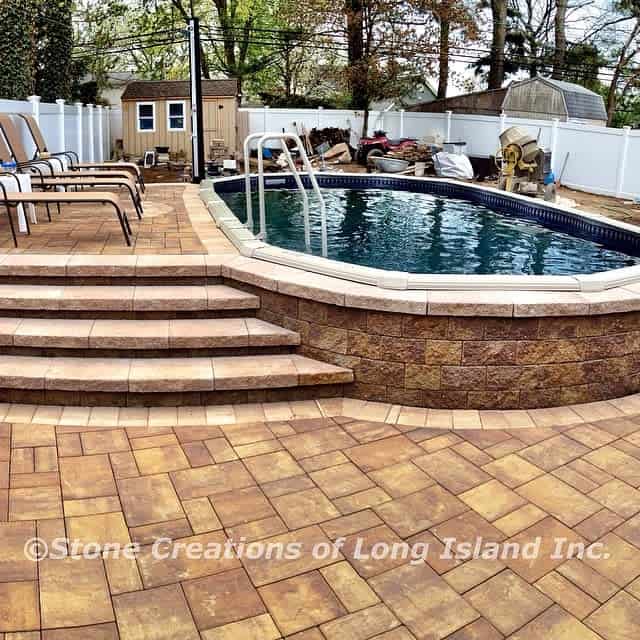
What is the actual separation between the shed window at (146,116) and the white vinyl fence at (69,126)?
2.60ft

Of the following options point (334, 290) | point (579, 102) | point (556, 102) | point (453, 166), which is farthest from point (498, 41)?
point (334, 290)

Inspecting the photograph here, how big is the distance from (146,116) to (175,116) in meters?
0.71

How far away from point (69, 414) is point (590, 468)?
8.20 feet

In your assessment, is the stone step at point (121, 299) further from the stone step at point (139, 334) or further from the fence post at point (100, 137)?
the fence post at point (100, 137)

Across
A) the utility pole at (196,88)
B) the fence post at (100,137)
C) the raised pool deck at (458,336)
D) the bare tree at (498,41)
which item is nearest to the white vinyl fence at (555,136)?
the fence post at (100,137)

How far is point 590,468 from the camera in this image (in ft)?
10.1

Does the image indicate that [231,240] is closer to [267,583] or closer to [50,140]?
[267,583]

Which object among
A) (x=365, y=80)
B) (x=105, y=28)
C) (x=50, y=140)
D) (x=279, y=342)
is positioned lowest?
(x=279, y=342)

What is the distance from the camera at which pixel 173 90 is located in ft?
56.9

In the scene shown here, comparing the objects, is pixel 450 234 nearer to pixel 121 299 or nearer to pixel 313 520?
pixel 121 299

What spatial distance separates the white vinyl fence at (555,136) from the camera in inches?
455

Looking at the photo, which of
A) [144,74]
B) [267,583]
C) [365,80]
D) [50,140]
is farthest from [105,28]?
[267,583]

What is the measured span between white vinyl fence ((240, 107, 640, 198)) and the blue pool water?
357 cm

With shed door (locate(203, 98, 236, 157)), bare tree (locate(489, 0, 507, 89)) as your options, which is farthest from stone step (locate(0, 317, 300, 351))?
bare tree (locate(489, 0, 507, 89))
